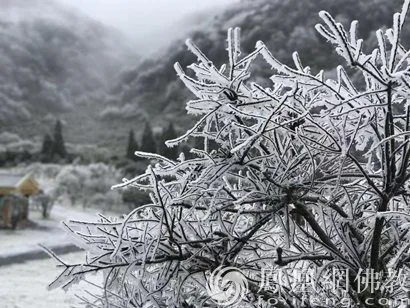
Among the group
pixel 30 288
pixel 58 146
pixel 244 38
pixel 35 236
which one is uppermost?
pixel 244 38

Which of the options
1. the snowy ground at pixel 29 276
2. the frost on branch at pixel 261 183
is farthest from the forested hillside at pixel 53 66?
the frost on branch at pixel 261 183

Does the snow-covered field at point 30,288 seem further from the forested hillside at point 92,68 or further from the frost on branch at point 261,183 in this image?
the forested hillside at point 92,68

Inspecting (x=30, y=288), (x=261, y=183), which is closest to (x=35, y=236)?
(x=30, y=288)

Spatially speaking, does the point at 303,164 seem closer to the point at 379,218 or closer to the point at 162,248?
the point at 379,218

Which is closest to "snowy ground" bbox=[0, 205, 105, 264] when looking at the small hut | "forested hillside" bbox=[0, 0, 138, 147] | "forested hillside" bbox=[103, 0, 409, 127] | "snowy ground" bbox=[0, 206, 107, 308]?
"snowy ground" bbox=[0, 206, 107, 308]

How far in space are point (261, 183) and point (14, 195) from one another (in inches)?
783

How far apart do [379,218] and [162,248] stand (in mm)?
541

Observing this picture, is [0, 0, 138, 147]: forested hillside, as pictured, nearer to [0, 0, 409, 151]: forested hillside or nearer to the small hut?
[0, 0, 409, 151]: forested hillside

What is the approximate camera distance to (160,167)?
53.1 inches

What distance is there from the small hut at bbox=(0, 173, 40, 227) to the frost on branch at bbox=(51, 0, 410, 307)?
19.0 metres

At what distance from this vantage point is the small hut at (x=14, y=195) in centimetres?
1914

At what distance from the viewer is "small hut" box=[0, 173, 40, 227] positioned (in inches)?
754

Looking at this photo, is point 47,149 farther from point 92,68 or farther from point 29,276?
point 29,276

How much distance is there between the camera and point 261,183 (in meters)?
1.26
